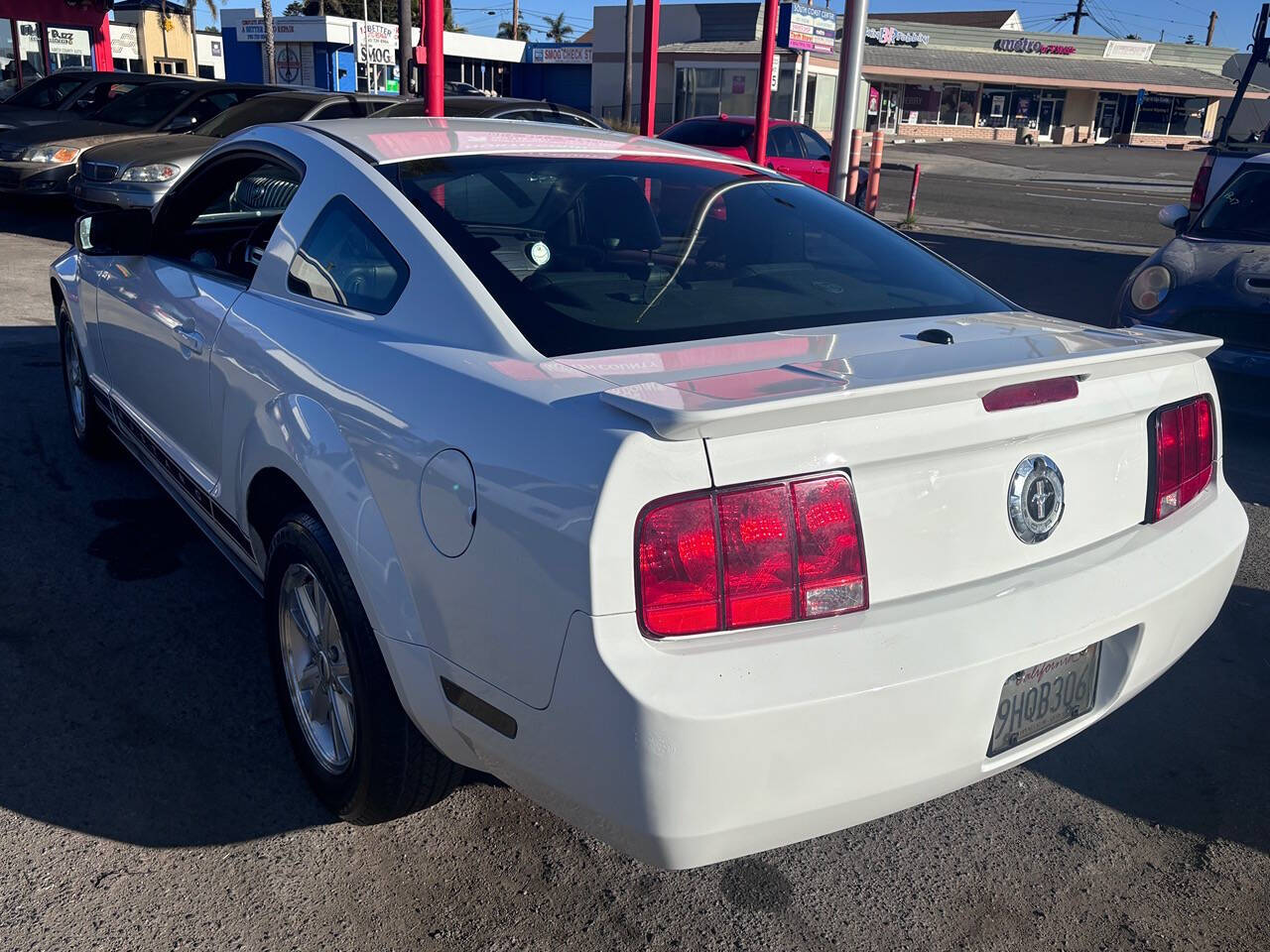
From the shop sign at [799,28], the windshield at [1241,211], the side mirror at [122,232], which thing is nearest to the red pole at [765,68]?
the shop sign at [799,28]

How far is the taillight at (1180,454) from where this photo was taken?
263cm

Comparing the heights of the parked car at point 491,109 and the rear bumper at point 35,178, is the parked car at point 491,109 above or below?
above

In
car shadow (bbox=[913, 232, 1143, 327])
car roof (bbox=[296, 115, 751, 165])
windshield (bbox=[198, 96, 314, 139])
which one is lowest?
car shadow (bbox=[913, 232, 1143, 327])

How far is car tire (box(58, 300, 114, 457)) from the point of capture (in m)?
5.05

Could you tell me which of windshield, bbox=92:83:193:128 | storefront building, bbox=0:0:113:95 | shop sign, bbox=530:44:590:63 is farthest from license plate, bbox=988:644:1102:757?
shop sign, bbox=530:44:590:63

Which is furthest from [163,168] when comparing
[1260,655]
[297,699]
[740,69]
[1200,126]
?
[1200,126]

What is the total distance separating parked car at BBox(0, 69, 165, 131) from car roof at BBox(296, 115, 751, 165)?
13.5 m

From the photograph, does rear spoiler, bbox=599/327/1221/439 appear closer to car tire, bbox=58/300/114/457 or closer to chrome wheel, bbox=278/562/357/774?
chrome wheel, bbox=278/562/357/774

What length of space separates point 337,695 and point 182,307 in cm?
148

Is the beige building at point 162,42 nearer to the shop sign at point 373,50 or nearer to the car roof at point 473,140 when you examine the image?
the shop sign at point 373,50

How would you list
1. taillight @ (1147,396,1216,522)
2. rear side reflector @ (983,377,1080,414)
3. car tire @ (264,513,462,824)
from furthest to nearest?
taillight @ (1147,396,1216,522) < car tire @ (264,513,462,824) < rear side reflector @ (983,377,1080,414)

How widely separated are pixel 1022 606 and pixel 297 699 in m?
1.77

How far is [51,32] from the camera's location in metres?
33.1

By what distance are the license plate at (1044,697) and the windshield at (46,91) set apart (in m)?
17.3
